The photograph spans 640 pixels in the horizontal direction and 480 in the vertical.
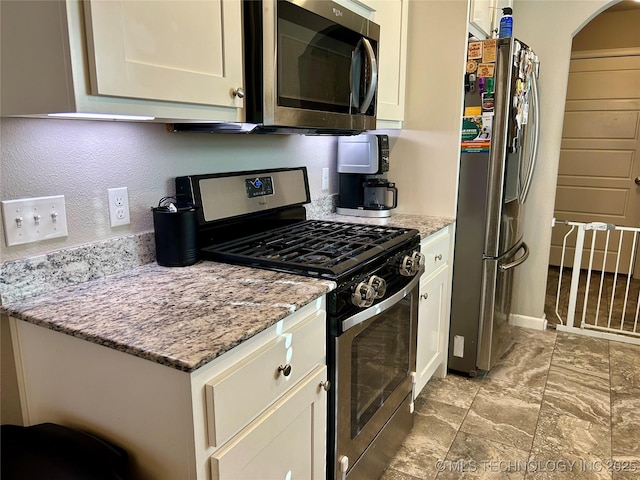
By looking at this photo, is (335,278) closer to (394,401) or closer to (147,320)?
(147,320)

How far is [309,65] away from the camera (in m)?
1.57

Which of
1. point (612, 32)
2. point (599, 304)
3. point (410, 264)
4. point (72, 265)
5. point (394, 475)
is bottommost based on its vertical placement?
point (394, 475)

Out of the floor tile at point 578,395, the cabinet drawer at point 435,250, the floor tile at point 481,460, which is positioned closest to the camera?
the floor tile at point 481,460

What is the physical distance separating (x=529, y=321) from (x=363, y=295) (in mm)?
2309

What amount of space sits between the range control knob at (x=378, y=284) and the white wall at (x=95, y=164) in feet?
2.38

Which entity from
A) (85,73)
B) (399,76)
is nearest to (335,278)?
(85,73)

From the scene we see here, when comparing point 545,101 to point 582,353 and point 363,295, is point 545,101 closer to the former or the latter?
point 582,353

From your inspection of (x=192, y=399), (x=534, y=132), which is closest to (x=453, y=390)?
(x=534, y=132)

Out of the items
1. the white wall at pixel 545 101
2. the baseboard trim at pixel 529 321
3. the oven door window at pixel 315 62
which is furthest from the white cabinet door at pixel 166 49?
the baseboard trim at pixel 529 321

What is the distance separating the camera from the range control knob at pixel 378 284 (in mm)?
1535

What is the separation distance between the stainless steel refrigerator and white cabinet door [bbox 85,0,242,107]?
1.42m

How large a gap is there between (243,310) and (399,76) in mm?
1656

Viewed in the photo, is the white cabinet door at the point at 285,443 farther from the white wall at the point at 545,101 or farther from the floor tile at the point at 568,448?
the white wall at the point at 545,101

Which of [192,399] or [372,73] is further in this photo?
[372,73]
